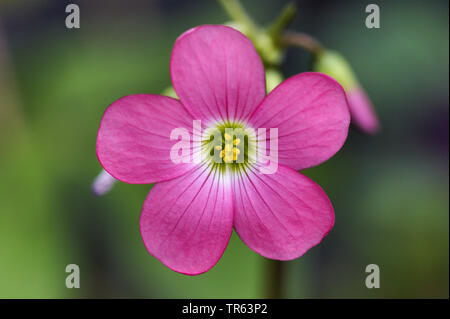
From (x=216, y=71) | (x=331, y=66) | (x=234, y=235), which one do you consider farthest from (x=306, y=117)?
(x=234, y=235)

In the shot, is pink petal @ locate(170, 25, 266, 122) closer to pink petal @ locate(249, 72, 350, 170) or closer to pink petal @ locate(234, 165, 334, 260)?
pink petal @ locate(249, 72, 350, 170)

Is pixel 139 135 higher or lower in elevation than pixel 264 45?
lower

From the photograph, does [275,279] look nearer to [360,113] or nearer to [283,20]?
[360,113]

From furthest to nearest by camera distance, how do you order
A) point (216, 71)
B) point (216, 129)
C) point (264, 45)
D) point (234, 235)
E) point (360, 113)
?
1. point (234, 235)
2. point (360, 113)
3. point (264, 45)
4. point (216, 129)
5. point (216, 71)

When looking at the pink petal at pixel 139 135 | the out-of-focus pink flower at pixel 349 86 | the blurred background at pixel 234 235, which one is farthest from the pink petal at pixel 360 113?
the blurred background at pixel 234 235

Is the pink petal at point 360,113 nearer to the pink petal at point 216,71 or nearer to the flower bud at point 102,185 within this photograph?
the pink petal at point 216,71

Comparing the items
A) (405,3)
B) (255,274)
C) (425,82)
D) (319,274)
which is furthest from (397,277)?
(405,3)

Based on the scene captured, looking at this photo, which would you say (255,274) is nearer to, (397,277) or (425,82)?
(397,277)
